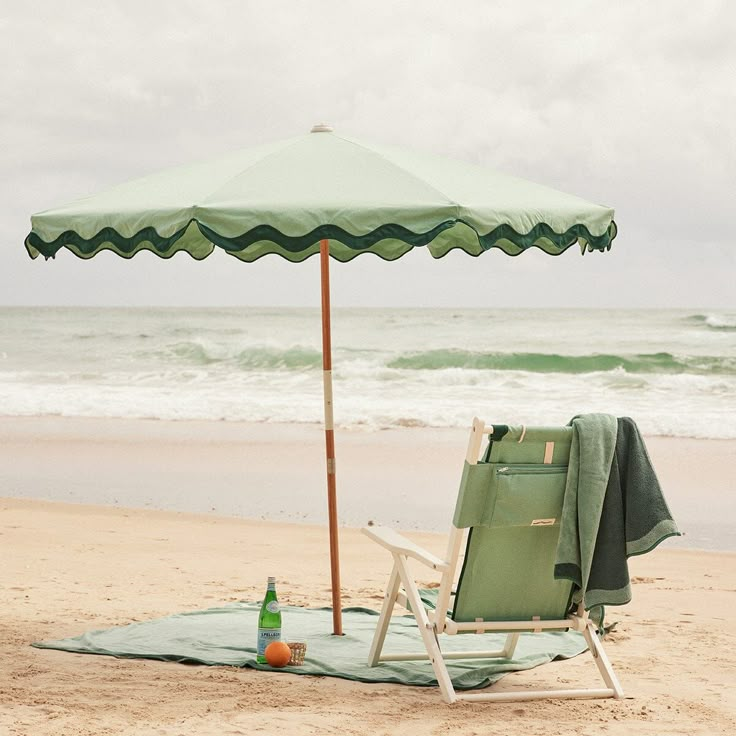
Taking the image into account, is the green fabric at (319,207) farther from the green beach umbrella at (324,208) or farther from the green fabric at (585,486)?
the green fabric at (585,486)

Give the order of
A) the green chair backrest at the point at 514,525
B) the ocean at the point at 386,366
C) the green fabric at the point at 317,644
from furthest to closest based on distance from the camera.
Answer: the ocean at the point at 386,366, the green fabric at the point at 317,644, the green chair backrest at the point at 514,525

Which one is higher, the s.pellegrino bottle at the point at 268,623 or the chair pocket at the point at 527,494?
the chair pocket at the point at 527,494

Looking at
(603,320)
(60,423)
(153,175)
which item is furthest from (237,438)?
(603,320)

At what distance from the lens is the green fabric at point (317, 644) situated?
4598 mm

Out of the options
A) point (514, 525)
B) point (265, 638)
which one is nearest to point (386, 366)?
point (265, 638)

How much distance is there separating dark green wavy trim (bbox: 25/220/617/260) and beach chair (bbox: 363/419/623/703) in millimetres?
676

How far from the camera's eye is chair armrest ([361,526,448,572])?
4090 mm

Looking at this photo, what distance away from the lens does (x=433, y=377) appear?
2417cm

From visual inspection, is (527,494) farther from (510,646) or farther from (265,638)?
(265,638)

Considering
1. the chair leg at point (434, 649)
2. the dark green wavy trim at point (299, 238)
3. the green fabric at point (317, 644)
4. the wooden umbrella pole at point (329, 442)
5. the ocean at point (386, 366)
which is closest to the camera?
the dark green wavy trim at point (299, 238)

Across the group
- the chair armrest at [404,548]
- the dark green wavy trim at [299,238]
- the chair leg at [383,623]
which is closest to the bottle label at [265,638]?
the chair leg at [383,623]

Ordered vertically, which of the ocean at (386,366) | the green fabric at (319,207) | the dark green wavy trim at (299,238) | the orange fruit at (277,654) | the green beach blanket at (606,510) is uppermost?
the green fabric at (319,207)

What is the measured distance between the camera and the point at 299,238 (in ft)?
12.8

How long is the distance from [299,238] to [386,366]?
2248cm
